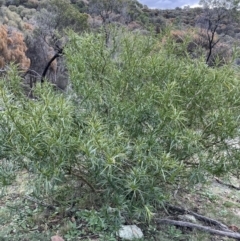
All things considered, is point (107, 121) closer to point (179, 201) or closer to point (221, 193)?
point (179, 201)

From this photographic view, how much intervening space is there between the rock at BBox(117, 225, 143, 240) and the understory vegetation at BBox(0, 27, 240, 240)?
6cm

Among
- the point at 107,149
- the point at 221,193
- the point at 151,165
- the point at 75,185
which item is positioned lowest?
the point at 221,193

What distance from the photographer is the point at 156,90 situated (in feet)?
7.92

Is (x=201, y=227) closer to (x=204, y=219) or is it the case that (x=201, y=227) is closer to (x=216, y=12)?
(x=204, y=219)

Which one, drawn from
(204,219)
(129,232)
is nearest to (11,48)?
(204,219)

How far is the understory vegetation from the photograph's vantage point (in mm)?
2094

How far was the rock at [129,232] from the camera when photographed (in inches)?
104

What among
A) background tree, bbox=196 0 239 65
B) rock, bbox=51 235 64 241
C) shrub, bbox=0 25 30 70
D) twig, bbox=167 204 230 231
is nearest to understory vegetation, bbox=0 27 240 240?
rock, bbox=51 235 64 241

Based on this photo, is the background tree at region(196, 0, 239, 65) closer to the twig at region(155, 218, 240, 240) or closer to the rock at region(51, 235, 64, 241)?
the twig at region(155, 218, 240, 240)

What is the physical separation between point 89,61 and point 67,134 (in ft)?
3.50

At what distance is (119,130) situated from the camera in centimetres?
225

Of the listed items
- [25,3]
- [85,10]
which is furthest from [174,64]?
[25,3]

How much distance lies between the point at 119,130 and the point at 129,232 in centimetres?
92

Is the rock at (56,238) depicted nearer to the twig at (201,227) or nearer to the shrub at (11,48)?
the twig at (201,227)
